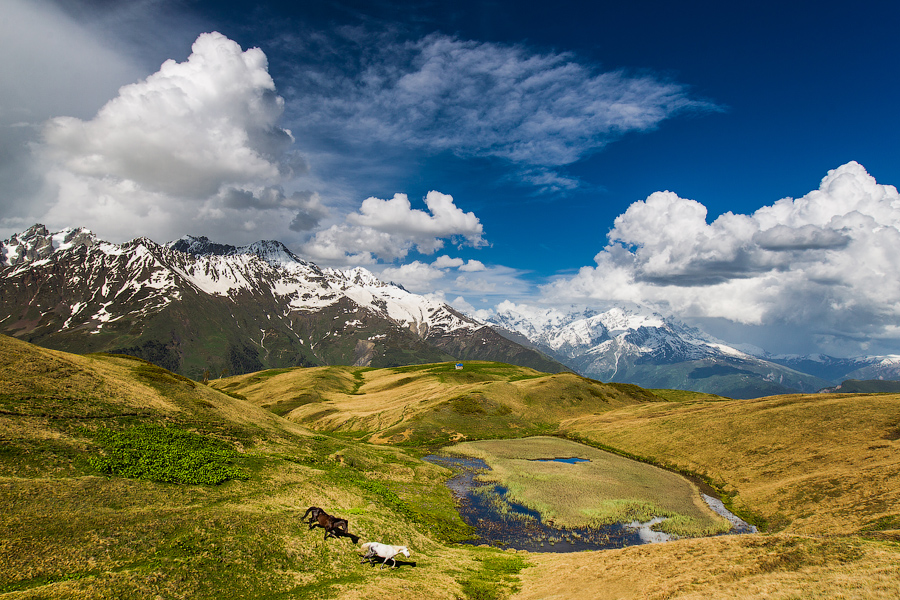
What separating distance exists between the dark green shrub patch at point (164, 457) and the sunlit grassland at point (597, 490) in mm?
33382

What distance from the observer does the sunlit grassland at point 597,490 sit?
4391 centimetres

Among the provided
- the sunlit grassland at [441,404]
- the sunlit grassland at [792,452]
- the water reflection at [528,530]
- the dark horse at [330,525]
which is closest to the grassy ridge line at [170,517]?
the dark horse at [330,525]

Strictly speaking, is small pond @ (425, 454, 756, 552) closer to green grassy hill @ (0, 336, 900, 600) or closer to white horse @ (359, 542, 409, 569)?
green grassy hill @ (0, 336, 900, 600)

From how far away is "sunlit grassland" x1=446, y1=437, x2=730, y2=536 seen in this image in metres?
43.9

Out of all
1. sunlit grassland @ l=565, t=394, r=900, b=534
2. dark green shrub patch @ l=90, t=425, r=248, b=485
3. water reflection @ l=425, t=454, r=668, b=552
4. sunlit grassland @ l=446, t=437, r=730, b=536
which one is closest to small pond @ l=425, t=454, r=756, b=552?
water reflection @ l=425, t=454, r=668, b=552

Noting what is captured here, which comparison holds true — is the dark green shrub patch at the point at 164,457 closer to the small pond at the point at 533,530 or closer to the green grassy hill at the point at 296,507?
the green grassy hill at the point at 296,507

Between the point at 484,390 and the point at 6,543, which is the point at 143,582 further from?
the point at 484,390

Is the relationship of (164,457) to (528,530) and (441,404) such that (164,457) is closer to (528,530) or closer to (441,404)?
(528,530)

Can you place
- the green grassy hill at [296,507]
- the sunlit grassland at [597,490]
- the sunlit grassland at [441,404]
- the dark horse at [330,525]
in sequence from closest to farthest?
the green grassy hill at [296,507] < the dark horse at [330,525] < the sunlit grassland at [597,490] < the sunlit grassland at [441,404]

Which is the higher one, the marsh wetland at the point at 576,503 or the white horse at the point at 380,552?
the white horse at the point at 380,552

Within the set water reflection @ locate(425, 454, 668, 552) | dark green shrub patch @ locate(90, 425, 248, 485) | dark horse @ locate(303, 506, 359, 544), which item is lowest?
water reflection @ locate(425, 454, 668, 552)

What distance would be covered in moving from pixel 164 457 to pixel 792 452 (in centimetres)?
7586

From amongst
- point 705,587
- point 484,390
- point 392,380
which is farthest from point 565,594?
point 392,380

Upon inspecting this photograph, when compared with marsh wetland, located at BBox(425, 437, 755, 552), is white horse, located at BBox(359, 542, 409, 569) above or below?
above
